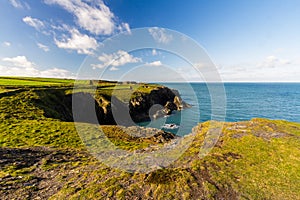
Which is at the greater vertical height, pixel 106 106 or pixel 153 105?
pixel 106 106

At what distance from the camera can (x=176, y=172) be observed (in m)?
13.1

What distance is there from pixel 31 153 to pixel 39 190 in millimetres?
7842

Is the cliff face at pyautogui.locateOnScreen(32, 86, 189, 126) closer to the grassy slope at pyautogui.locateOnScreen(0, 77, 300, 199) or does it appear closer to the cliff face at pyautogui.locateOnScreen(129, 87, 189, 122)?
the cliff face at pyautogui.locateOnScreen(129, 87, 189, 122)

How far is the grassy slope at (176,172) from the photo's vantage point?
10.9 metres

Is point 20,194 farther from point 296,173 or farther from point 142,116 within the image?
point 142,116

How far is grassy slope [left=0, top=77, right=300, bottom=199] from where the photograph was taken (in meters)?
10.9

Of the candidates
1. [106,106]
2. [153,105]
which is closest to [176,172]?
[106,106]

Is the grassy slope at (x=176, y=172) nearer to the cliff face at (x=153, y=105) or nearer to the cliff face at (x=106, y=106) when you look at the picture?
the cliff face at (x=106, y=106)

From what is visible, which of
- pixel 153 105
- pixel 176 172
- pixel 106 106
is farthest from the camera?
pixel 153 105

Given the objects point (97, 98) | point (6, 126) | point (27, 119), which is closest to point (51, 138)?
point (6, 126)

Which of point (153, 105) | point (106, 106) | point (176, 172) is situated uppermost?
point (176, 172)

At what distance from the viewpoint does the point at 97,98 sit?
6272 cm

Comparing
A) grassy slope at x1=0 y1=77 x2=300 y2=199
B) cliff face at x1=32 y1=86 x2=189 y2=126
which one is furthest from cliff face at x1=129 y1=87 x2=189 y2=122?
grassy slope at x1=0 y1=77 x2=300 y2=199

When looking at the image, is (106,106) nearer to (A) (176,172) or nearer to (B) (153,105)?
(B) (153,105)
